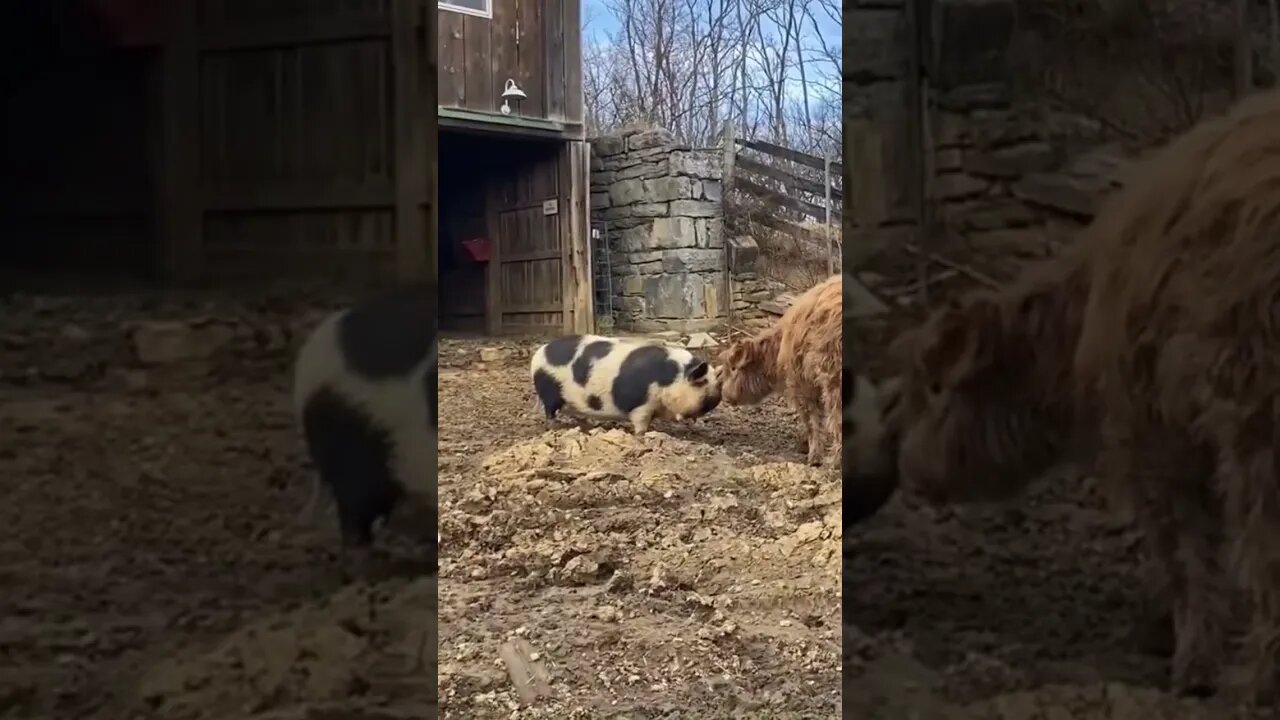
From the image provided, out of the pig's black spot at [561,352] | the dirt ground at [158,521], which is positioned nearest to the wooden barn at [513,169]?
the pig's black spot at [561,352]

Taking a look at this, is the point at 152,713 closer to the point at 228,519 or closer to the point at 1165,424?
the point at 228,519

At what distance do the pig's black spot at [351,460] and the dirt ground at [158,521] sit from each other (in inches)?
0.9

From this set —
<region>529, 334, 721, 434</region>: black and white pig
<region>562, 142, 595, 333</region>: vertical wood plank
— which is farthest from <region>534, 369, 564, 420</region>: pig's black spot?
<region>562, 142, 595, 333</region>: vertical wood plank

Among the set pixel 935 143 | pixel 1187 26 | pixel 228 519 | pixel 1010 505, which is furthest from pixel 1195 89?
pixel 228 519

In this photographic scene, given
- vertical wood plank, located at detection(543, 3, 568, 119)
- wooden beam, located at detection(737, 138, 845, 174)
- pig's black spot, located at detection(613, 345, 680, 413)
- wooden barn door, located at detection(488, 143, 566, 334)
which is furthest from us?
wooden barn door, located at detection(488, 143, 566, 334)

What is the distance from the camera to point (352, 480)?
1.14m

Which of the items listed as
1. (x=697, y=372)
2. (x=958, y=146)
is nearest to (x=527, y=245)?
Answer: (x=697, y=372)

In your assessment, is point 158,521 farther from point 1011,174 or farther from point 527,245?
point 527,245

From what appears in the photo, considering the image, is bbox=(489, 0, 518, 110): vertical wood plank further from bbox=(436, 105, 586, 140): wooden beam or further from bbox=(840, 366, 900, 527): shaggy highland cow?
bbox=(840, 366, 900, 527): shaggy highland cow

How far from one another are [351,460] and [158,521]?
0.77 feet

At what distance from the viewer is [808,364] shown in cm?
403

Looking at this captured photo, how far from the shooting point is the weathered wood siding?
21.0ft

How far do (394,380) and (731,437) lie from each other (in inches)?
156

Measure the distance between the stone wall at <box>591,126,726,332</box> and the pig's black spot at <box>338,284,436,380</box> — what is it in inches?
220
